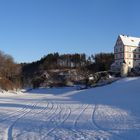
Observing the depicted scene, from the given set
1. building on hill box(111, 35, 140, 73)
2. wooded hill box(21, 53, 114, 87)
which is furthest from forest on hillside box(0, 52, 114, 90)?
building on hill box(111, 35, 140, 73)

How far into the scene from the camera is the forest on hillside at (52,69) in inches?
4134

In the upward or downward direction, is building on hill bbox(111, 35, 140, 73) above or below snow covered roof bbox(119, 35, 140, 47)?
below

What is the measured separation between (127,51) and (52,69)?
40812 millimetres

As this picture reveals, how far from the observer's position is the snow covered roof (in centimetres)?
9275

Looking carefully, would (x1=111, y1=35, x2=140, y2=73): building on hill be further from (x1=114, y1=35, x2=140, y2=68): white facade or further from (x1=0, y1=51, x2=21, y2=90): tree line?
(x1=0, y1=51, x2=21, y2=90): tree line

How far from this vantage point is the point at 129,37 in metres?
95.8

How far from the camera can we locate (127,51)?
9181 cm

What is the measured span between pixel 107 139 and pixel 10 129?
5027 mm

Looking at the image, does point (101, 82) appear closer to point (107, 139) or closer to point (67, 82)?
point (67, 82)

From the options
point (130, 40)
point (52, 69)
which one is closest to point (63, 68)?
point (52, 69)

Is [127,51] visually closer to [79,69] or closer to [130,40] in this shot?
[130,40]

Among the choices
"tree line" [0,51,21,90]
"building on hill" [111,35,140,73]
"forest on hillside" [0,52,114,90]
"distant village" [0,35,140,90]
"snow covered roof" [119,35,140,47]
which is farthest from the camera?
"tree line" [0,51,21,90]

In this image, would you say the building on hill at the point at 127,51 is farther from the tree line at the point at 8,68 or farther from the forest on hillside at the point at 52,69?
the tree line at the point at 8,68

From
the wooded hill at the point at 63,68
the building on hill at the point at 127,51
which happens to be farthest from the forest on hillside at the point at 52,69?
the building on hill at the point at 127,51
